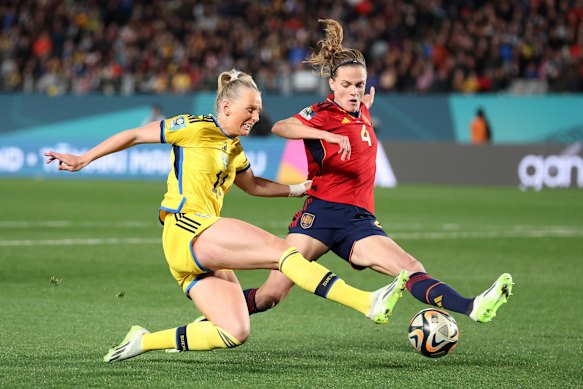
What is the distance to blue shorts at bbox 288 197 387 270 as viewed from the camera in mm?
7078

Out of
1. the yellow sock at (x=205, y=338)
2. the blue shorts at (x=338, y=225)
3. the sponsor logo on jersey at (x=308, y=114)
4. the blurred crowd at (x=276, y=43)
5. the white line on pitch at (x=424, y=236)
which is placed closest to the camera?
the yellow sock at (x=205, y=338)

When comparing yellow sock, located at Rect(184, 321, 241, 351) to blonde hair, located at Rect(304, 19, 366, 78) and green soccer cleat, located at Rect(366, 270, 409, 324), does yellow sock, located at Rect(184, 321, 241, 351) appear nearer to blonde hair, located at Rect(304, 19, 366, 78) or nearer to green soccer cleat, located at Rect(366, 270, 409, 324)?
green soccer cleat, located at Rect(366, 270, 409, 324)

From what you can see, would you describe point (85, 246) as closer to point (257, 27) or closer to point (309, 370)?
point (309, 370)

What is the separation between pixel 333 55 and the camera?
7.37 m

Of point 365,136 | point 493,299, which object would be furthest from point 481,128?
point 493,299

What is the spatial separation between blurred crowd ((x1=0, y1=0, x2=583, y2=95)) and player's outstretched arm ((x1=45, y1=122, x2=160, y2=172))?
75.3 ft

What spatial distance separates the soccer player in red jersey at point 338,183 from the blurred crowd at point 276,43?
70.5 feet

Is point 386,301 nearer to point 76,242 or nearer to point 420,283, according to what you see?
point 420,283

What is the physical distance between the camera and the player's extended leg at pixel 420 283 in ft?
19.4

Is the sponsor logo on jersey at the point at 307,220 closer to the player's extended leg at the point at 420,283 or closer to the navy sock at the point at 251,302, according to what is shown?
the player's extended leg at the point at 420,283

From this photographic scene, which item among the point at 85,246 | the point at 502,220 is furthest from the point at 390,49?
the point at 85,246

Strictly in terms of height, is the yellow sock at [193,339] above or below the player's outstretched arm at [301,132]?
below

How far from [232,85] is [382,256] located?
149cm

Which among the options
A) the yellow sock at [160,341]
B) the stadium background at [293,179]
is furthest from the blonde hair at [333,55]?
the yellow sock at [160,341]
